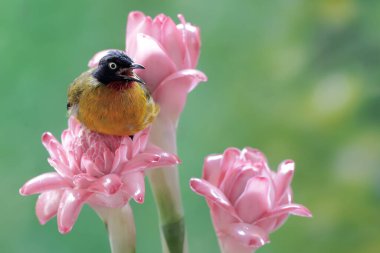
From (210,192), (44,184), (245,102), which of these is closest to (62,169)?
(44,184)

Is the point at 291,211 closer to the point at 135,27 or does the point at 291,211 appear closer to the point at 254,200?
the point at 254,200

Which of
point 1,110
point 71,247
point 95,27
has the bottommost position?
point 71,247

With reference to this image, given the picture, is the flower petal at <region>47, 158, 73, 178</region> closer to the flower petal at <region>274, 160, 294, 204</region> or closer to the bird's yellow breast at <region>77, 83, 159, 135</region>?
the bird's yellow breast at <region>77, 83, 159, 135</region>

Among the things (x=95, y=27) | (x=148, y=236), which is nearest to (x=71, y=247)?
(x=148, y=236)

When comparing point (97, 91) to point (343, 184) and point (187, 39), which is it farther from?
point (343, 184)

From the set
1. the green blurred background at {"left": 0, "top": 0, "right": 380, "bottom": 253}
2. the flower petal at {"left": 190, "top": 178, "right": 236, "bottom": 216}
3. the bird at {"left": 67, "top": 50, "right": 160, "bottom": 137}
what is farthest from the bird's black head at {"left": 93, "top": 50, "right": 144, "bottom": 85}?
the green blurred background at {"left": 0, "top": 0, "right": 380, "bottom": 253}

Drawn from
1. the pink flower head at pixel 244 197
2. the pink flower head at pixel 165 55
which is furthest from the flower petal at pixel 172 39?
the pink flower head at pixel 244 197

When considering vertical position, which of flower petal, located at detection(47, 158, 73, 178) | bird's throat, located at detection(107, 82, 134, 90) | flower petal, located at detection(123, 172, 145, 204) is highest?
bird's throat, located at detection(107, 82, 134, 90)
